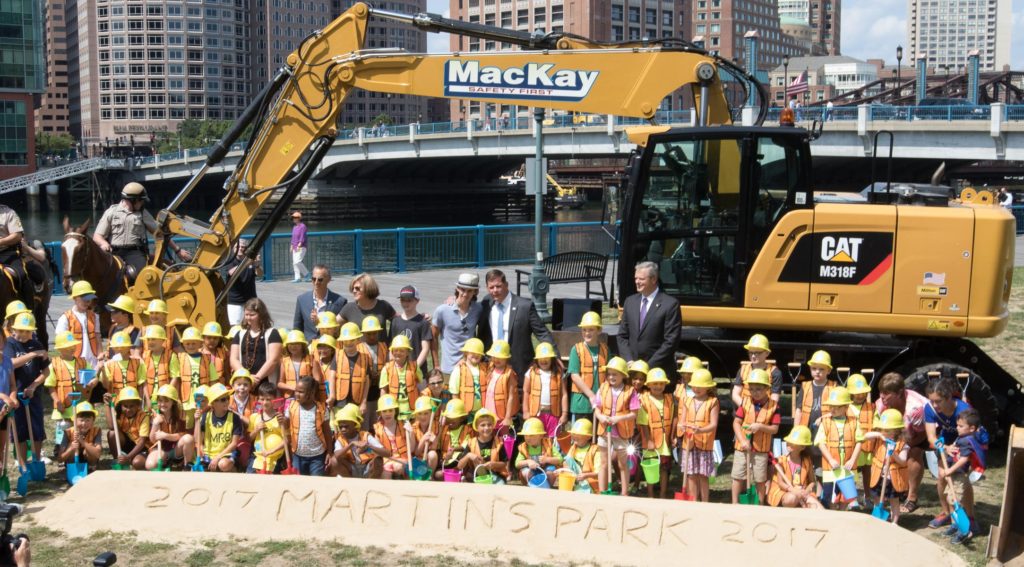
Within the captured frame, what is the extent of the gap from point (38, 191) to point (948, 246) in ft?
272

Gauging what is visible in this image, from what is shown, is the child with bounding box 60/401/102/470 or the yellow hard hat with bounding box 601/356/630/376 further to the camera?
the child with bounding box 60/401/102/470

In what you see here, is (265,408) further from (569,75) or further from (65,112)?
(65,112)

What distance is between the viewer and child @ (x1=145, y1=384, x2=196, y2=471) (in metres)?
9.37

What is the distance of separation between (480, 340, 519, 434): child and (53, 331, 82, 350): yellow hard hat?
3581mm

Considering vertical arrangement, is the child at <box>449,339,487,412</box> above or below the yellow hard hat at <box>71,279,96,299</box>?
below

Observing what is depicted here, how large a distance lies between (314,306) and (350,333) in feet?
4.92

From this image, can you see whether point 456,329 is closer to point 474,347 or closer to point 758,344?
point 474,347

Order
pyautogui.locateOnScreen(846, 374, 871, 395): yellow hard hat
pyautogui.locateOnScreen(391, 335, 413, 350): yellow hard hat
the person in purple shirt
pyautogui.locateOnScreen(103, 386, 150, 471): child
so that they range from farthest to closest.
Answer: the person in purple shirt
pyautogui.locateOnScreen(391, 335, 413, 350): yellow hard hat
pyautogui.locateOnScreen(103, 386, 150, 471): child
pyautogui.locateOnScreen(846, 374, 871, 395): yellow hard hat

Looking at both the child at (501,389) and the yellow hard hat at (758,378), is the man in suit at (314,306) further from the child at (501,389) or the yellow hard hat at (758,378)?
the yellow hard hat at (758,378)

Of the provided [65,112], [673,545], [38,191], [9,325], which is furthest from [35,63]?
[65,112]

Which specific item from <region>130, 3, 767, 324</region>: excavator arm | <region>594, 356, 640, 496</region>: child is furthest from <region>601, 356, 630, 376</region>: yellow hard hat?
<region>130, 3, 767, 324</region>: excavator arm

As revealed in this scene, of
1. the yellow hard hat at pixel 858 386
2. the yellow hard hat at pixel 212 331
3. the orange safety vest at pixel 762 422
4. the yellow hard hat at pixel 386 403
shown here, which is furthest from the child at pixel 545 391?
the yellow hard hat at pixel 212 331

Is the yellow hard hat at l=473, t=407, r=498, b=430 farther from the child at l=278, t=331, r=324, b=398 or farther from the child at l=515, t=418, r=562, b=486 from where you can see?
the child at l=278, t=331, r=324, b=398

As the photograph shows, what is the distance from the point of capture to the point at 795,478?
337 inches
